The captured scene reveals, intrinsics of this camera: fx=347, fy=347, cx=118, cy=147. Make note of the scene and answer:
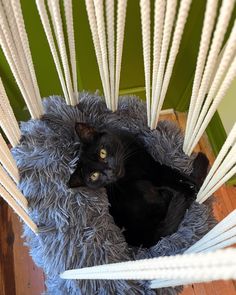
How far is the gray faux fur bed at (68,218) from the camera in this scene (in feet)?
2.23

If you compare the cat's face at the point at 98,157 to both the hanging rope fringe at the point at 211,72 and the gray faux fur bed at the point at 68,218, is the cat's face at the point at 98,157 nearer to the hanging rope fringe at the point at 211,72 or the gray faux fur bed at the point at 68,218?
the gray faux fur bed at the point at 68,218

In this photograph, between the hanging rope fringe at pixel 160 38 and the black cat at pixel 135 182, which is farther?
the black cat at pixel 135 182

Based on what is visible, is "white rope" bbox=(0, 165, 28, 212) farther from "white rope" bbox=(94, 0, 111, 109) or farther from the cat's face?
"white rope" bbox=(94, 0, 111, 109)

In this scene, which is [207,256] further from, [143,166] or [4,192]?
[143,166]

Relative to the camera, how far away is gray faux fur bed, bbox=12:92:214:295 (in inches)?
26.8

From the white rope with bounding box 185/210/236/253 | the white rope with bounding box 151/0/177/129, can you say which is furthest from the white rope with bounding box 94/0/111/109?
the white rope with bounding box 185/210/236/253

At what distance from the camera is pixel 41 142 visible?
2.45 feet

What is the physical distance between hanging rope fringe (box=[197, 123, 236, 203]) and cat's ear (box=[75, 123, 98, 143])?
263 millimetres

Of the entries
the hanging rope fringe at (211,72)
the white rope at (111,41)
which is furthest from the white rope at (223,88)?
the white rope at (111,41)

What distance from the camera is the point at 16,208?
23.5 inches

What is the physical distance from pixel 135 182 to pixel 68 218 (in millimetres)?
209

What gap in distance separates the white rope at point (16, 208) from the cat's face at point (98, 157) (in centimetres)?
14

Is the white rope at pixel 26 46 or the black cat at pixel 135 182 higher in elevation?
the white rope at pixel 26 46

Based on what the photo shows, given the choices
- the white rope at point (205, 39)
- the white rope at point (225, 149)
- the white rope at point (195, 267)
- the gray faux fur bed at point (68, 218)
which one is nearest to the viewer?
the white rope at point (195, 267)
